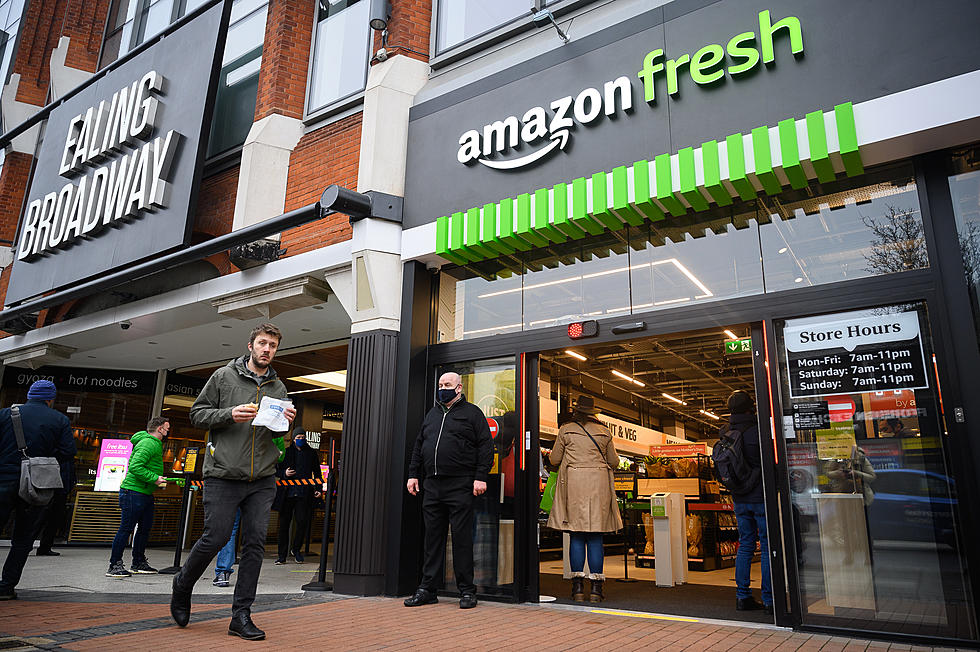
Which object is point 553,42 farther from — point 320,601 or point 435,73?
point 320,601

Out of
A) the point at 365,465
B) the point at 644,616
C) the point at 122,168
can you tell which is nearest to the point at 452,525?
the point at 365,465

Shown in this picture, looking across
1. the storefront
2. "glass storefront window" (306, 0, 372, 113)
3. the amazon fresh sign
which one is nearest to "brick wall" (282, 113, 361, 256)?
"glass storefront window" (306, 0, 372, 113)

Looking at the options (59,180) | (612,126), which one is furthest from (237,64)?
(612,126)

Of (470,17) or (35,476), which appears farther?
(470,17)

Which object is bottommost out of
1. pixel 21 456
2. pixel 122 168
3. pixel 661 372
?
pixel 21 456

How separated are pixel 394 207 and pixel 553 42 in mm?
2270

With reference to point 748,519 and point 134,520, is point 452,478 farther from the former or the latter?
point 134,520

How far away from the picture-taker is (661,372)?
1498 centimetres

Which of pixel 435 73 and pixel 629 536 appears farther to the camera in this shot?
pixel 629 536

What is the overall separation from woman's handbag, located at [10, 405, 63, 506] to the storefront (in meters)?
2.79

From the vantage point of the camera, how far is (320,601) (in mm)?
5762

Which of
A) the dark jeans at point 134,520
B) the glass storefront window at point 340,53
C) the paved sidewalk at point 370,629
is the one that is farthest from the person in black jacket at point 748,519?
the dark jeans at point 134,520

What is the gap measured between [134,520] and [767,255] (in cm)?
702

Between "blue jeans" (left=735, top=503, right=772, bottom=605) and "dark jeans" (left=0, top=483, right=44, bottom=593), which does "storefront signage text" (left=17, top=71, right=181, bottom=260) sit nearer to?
"dark jeans" (left=0, top=483, right=44, bottom=593)
